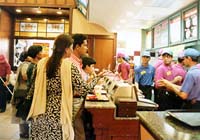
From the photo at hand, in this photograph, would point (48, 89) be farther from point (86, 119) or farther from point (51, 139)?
point (86, 119)

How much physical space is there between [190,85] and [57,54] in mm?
1518

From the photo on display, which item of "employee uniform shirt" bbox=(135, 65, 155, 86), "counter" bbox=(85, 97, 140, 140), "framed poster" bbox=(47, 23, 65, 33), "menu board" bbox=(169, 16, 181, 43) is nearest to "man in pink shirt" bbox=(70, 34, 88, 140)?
"counter" bbox=(85, 97, 140, 140)

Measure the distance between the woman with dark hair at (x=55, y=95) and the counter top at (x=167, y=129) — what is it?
0.81 m

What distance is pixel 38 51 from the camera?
390 cm

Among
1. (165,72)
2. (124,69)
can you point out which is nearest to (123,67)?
(124,69)

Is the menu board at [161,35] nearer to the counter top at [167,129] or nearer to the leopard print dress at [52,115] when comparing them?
the leopard print dress at [52,115]

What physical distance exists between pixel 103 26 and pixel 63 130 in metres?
7.61

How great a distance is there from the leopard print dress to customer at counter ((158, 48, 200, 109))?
38.2 inches

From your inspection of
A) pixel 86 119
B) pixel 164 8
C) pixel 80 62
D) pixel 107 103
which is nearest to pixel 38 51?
pixel 80 62

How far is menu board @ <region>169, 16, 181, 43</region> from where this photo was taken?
256 inches

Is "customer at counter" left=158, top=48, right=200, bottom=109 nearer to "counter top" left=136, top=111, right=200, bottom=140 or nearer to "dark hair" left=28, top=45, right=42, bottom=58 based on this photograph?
"counter top" left=136, top=111, right=200, bottom=140

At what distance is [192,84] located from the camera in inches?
112

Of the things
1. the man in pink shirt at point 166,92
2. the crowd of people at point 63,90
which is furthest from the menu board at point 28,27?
the man in pink shirt at point 166,92

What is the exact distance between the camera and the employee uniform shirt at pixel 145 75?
5090mm
